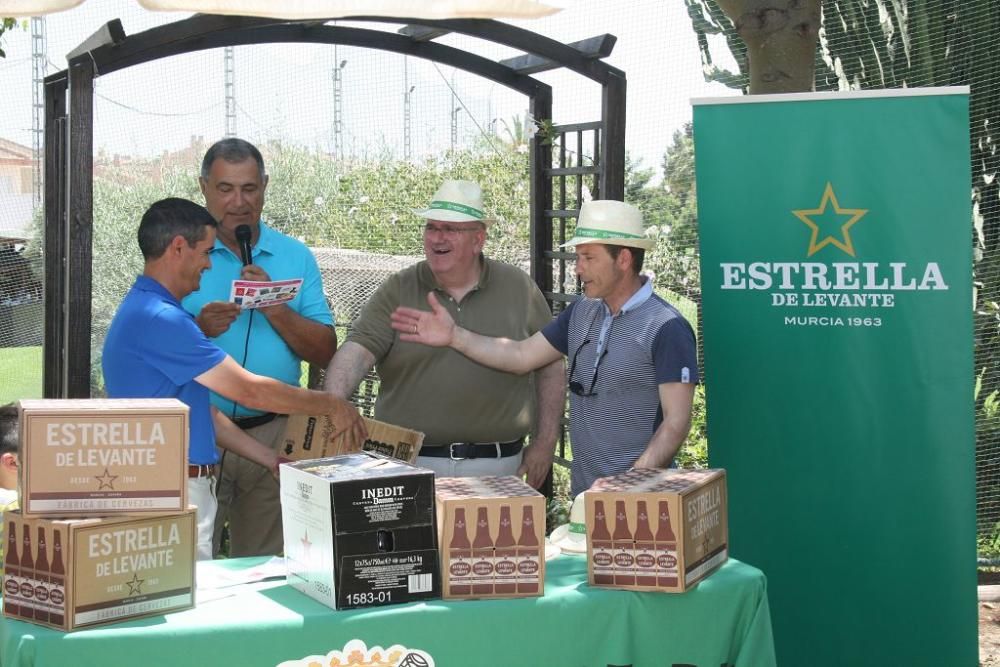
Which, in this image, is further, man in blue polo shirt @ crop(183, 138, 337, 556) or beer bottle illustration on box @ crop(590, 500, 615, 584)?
man in blue polo shirt @ crop(183, 138, 337, 556)

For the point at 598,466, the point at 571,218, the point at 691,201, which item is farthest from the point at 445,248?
the point at 691,201

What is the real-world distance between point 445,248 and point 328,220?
148cm

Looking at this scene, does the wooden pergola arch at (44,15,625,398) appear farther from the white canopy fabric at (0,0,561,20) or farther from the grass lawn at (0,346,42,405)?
the grass lawn at (0,346,42,405)

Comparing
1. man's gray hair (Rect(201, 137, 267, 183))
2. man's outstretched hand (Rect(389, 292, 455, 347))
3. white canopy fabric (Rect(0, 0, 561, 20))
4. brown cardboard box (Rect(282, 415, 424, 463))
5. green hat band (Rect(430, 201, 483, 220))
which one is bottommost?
brown cardboard box (Rect(282, 415, 424, 463))

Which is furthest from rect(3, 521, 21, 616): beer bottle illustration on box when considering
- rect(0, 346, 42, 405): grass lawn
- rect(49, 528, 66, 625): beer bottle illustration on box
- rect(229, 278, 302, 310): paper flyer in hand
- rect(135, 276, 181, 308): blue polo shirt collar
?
rect(0, 346, 42, 405): grass lawn

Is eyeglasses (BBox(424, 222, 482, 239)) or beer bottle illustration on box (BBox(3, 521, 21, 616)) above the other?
eyeglasses (BBox(424, 222, 482, 239))

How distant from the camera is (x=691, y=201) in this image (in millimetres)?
6398

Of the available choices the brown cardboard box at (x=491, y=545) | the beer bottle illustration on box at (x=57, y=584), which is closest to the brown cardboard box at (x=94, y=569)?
the beer bottle illustration on box at (x=57, y=584)

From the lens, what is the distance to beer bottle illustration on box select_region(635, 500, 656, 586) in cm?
262

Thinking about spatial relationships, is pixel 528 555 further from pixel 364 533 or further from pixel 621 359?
pixel 621 359

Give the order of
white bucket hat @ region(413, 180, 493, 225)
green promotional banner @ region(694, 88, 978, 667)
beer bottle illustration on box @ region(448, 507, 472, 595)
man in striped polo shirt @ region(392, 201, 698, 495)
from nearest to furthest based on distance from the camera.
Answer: beer bottle illustration on box @ region(448, 507, 472, 595) < man in striped polo shirt @ region(392, 201, 698, 495) < green promotional banner @ region(694, 88, 978, 667) < white bucket hat @ region(413, 180, 493, 225)

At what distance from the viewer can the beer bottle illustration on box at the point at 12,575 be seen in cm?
244

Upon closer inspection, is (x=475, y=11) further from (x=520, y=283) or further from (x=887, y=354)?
(x=887, y=354)

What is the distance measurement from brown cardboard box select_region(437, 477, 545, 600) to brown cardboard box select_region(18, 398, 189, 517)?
1.98 ft
